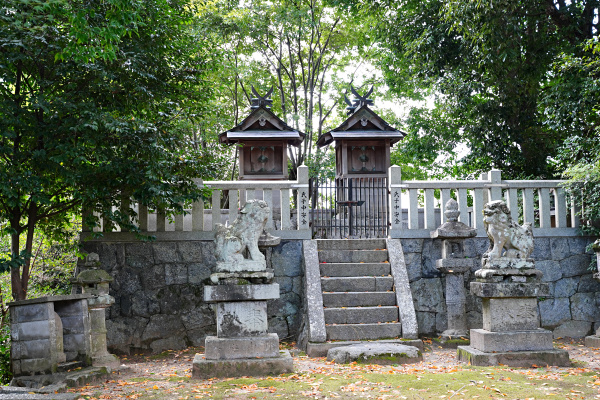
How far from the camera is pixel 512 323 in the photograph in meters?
7.34

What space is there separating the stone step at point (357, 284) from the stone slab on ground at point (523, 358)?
2.19 metres

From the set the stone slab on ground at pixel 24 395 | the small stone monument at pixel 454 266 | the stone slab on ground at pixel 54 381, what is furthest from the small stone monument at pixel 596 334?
the stone slab on ground at pixel 24 395

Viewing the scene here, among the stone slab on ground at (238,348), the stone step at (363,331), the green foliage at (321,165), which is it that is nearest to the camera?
the stone slab on ground at (238,348)

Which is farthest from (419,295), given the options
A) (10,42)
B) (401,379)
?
(10,42)

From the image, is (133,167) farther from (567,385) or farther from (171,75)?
(567,385)

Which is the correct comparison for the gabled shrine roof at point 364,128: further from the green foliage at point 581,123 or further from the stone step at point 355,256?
the stone step at point 355,256

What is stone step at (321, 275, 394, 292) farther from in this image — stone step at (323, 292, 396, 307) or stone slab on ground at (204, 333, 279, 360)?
stone slab on ground at (204, 333, 279, 360)

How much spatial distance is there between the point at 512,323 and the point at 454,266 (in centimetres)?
186

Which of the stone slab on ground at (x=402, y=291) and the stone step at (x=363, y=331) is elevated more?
the stone slab on ground at (x=402, y=291)

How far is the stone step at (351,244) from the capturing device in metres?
9.89

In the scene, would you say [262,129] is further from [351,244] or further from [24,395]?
[24,395]

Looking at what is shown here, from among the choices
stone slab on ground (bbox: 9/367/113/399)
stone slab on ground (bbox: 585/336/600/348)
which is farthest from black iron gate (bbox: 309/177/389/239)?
stone slab on ground (bbox: 9/367/113/399)

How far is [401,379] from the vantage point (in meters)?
6.34

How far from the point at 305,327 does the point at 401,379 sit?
2.57 m
